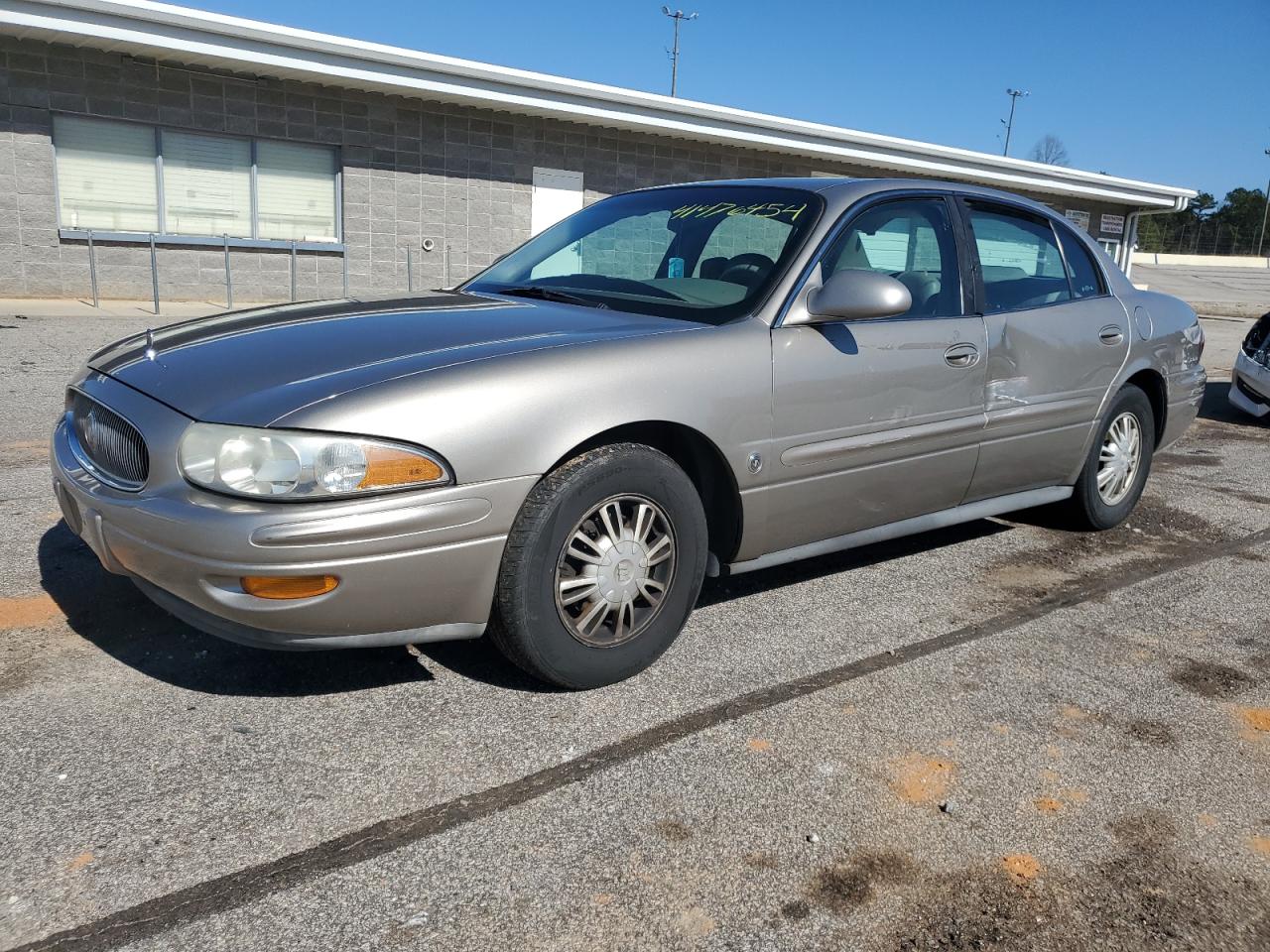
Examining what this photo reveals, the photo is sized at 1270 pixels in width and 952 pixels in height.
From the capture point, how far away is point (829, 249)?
362 cm

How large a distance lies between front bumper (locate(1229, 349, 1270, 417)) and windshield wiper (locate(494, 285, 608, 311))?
A: 758cm

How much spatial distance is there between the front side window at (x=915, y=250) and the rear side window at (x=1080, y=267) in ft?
3.02

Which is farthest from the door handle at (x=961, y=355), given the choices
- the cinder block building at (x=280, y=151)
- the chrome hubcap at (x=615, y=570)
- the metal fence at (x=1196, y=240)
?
the metal fence at (x=1196, y=240)

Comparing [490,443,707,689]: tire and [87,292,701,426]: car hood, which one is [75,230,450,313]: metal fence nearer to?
[87,292,701,426]: car hood

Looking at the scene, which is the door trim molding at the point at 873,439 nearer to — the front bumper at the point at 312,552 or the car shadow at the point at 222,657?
the car shadow at the point at 222,657

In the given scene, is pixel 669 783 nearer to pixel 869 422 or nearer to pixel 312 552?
pixel 312 552

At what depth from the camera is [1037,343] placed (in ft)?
14.1

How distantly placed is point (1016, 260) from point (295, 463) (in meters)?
3.20

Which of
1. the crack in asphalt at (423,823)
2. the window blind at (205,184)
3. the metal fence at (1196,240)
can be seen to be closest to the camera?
the crack in asphalt at (423,823)

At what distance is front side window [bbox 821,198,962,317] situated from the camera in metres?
3.82

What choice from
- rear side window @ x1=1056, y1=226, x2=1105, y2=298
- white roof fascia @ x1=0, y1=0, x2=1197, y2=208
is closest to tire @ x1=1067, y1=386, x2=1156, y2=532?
rear side window @ x1=1056, y1=226, x2=1105, y2=298

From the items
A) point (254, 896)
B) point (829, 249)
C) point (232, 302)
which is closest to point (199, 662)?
point (254, 896)

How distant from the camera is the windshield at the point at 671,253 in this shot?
140 inches

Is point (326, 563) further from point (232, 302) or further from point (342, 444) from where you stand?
point (232, 302)
